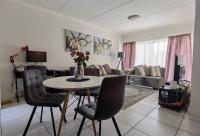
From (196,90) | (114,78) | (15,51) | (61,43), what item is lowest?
(196,90)

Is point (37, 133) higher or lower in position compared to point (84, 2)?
lower

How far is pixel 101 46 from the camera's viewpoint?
5.07m

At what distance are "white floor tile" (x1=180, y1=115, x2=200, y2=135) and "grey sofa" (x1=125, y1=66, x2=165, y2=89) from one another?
7.26ft

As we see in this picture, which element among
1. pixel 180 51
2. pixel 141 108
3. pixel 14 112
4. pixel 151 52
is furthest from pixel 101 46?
pixel 14 112

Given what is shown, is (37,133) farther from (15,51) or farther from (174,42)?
(174,42)

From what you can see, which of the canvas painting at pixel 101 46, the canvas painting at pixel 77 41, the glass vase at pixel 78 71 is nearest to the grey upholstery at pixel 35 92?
the glass vase at pixel 78 71

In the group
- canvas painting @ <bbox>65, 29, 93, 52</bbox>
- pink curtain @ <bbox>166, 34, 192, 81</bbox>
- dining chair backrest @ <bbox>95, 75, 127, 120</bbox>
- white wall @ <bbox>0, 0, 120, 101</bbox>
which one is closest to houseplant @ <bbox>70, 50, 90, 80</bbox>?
dining chair backrest @ <bbox>95, 75, 127, 120</bbox>

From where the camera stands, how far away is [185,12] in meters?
3.40

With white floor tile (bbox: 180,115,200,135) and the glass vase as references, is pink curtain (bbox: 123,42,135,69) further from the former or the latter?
the glass vase

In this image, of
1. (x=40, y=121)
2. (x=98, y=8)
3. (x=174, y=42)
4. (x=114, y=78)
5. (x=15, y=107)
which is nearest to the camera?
(x=114, y=78)

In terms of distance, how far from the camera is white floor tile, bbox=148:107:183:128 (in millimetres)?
2021

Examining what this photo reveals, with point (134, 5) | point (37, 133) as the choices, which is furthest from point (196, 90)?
point (37, 133)

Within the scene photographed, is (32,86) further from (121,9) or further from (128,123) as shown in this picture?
(121,9)

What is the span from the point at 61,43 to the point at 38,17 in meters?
0.91
